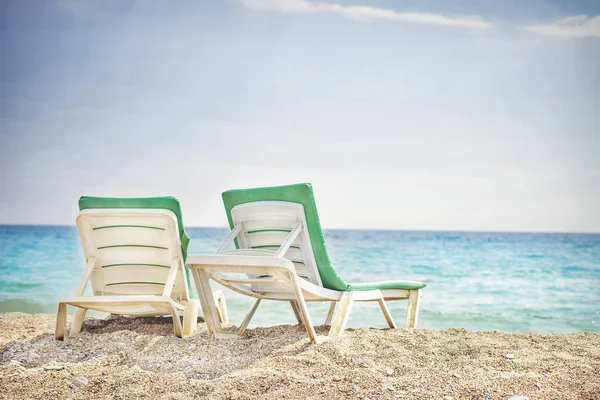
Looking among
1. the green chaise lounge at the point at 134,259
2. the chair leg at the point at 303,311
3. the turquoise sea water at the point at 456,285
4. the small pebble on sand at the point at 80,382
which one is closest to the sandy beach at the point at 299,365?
the small pebble on sand at the point at 80,382

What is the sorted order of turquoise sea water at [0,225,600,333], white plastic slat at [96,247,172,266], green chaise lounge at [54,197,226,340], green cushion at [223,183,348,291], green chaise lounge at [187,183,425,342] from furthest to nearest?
turquoise sea water at [0,225,600,333]
white plastic slat at [96,247,172,266]
green chaise lounge at [54,197,226,340]
green cushion at [223,183,348,291]
green chaise lounge at [187,183,425,342]

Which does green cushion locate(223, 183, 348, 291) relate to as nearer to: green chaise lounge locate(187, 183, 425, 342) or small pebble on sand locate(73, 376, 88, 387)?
green chaise lounge locate(187, 183, 425, 342)

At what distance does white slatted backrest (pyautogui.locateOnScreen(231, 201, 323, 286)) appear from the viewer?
14.3ft

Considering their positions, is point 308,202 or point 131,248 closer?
point 308,202

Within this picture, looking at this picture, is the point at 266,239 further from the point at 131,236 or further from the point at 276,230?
the point at 131,236

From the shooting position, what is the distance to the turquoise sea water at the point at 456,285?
28.2 ft

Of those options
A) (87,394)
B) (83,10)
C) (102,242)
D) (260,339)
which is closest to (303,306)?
(260,339)

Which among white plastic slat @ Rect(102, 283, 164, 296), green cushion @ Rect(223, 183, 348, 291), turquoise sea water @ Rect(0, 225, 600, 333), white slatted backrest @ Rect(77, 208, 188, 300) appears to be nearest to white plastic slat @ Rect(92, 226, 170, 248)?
white slatted backrest @ Rect(77, 208, 188, 300)

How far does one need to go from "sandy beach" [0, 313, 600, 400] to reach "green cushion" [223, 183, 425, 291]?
1.19 ft

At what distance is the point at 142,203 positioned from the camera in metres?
4.53

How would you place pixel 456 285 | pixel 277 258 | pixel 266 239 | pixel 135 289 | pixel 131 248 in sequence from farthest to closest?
pixel 456 285 → pixel 135 289 → pixel 131 248 → pixel 266 239 → pixel 277 258

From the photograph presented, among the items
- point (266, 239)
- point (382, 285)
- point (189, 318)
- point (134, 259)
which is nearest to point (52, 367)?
point (189, 318)

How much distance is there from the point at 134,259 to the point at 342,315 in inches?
64.5

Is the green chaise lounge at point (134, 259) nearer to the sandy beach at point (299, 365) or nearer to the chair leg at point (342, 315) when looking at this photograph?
the sandy beach at point (299, 365)
